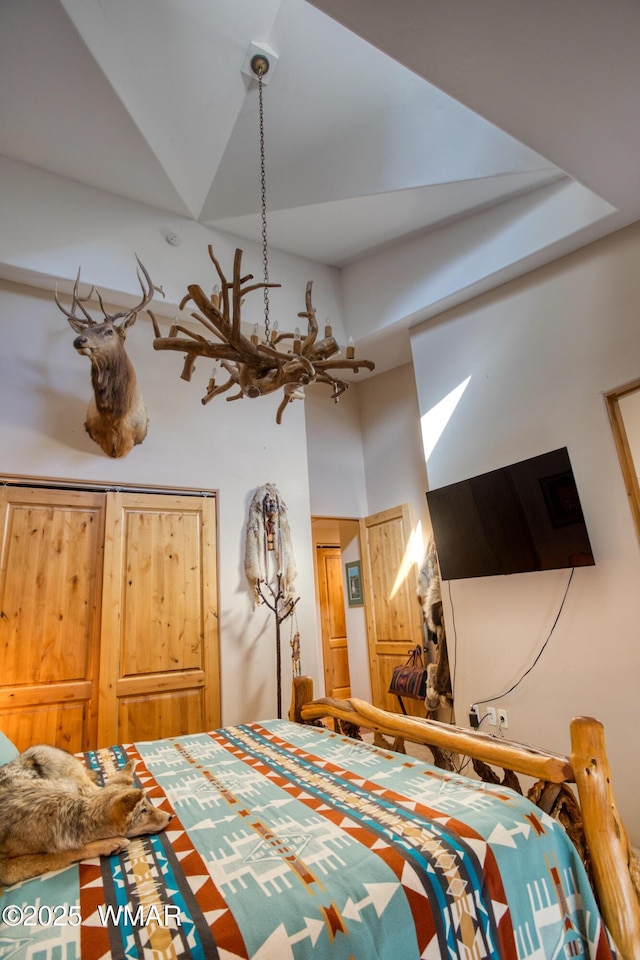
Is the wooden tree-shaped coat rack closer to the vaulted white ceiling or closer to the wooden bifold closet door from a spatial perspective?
the wooden bifold closet door

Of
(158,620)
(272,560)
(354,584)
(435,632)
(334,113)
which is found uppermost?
(334,113)

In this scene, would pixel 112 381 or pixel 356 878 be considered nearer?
pixel 356 878

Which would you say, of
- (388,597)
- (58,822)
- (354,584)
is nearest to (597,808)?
(58,822)

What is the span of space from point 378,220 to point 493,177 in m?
0.99

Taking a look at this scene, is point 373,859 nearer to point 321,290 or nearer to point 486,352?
point 486,352

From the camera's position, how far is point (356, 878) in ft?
3.52

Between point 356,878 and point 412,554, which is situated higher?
point 412,554

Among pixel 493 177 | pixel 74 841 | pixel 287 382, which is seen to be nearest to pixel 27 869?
pixel 74 841

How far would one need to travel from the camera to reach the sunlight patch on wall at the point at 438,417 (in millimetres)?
4105

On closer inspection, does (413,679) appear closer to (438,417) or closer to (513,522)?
(513,522)

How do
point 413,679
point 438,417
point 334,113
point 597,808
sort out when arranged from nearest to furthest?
point 597,808 < point 334,113 < point 438,417 < point 413,679

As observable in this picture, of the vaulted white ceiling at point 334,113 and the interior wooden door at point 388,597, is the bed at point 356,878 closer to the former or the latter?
the vaulted white ceiling at point 334,113

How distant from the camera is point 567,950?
48.5 inches

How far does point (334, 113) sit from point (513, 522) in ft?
10.2
